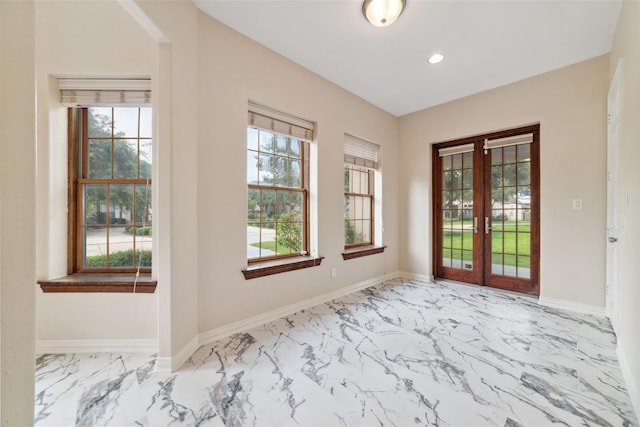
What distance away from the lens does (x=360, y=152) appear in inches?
155

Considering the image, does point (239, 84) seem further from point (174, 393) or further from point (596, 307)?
point (596, 307)

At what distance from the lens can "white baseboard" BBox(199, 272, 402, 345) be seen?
226cm

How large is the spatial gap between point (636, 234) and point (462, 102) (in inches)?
115

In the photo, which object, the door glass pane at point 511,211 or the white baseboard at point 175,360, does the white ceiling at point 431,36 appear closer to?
the door glass pane at point 511,211

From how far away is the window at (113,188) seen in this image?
225 centimetres

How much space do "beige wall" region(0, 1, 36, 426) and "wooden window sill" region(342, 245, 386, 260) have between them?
307 cm

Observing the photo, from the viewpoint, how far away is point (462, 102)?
3.83m

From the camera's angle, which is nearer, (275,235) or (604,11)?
(604,11)

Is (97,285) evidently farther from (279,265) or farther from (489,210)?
(489,210)

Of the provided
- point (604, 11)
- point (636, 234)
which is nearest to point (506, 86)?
point (604, 11)

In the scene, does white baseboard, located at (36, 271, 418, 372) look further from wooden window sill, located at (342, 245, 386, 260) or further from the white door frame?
the white door frame

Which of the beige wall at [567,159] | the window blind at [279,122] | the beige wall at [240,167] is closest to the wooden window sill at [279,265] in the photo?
the beige wall at [240,167]

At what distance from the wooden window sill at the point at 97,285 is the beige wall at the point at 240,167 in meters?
0.44

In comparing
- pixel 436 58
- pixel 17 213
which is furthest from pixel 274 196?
pixel 436 58
